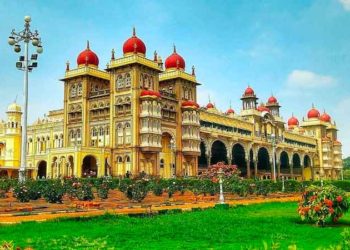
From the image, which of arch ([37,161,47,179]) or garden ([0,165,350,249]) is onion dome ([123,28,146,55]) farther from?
garden ([0,165,350,249])

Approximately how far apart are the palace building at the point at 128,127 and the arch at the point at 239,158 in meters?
0.32

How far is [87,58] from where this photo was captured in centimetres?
5203

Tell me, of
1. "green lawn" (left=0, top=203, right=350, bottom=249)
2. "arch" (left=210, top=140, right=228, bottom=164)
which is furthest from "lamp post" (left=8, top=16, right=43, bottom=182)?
"arch" (left=210, top=140, right=228, bottom=164)

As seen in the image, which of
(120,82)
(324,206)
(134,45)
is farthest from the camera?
(120,82)

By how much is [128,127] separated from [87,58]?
11.5m

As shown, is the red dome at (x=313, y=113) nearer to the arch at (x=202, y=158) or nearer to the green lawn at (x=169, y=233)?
the arch at (x=202, y=158)

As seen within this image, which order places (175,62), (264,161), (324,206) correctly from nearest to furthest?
1. (324,206)
2. (175,62)
3. (264,161)

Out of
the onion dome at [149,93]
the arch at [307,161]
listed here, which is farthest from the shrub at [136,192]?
the arch at [307,161]

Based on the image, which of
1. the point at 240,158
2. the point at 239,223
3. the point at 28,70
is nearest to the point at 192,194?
the point at 28,70

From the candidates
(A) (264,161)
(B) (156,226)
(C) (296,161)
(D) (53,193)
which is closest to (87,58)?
(D) (53,193)

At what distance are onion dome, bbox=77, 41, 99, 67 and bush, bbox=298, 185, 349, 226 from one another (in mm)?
40548

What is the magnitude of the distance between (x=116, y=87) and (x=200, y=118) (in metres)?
14.2

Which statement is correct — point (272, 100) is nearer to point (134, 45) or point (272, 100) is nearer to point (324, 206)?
point (134, 45)

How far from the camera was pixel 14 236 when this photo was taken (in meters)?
12.2
